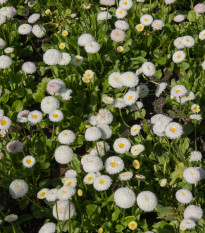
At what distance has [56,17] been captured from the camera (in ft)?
16.5

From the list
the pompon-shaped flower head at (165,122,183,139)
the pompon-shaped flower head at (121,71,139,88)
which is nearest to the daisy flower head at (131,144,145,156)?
the pompon-shaped flower head at (165,122,183,139)

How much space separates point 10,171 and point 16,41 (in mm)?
2232

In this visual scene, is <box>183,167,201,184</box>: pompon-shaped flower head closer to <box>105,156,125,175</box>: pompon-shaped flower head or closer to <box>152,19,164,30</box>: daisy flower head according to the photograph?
<box>105,156,125,175</box>: pompon-shaped flower head

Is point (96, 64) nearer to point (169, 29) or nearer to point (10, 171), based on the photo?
point (169, 29)

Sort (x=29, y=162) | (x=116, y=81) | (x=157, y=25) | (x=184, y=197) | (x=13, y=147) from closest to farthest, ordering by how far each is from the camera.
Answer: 1. (x=184, y=197)
2. (x=29, y=162)
3. (x=13, y=147)
4. (x=116, y=81)
5. (x=157, y=25)

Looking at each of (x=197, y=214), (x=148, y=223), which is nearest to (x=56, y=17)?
(x=148, y=223)

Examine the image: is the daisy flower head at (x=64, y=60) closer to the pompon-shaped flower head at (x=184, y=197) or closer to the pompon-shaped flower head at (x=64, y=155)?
the pompon-shaped flower head at (x=64, y=155)

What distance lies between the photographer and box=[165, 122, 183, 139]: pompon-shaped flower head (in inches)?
105

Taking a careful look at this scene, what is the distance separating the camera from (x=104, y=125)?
2916 mm

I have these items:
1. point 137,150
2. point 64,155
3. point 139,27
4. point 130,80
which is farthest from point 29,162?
point 139,27

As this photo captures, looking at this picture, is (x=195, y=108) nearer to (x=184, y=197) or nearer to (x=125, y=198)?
(x=184, y=197)

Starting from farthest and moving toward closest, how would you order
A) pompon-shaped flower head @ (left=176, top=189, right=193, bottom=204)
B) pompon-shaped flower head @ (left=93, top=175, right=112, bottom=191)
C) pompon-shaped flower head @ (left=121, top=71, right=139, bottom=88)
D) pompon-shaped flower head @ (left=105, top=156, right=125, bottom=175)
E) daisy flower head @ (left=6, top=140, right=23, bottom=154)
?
1. pompon-shaped flower head @ (left=121, top=71, right=139, bottom=88)
2. daisy flower head @ (left=6, top=140, right=23, bottom=154)
3. pompon-shaped flower head @ (left=105, top=156, right=125, bottom=175)
4. pompon-shaped flower head @ (left=93, top=175, right=112, bottom=191)
5. pompon-shaped flower head @ (left=176, top=189, right=193, bottom=204)

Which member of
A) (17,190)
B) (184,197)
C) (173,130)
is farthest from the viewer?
(173,130)

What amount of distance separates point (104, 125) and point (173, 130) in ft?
1.95
